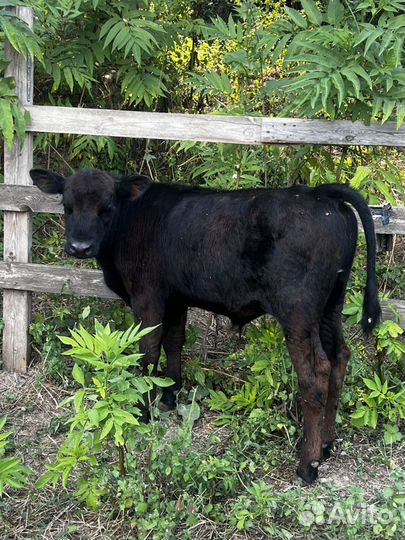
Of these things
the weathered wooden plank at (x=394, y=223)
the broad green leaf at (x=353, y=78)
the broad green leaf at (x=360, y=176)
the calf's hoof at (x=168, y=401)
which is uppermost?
the broad green leaf at (x=353, y=78)

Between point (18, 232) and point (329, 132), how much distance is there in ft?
7.98

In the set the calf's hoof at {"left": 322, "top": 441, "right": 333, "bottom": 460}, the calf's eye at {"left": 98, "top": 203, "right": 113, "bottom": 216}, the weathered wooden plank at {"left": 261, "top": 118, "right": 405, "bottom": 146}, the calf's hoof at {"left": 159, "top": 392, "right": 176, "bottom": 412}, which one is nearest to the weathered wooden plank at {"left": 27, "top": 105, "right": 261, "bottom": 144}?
the weathered wooden plank at {"left": 261, "top": 118, "right": 405, "bottom": 146}

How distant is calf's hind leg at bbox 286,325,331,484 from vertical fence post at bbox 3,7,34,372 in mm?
2316

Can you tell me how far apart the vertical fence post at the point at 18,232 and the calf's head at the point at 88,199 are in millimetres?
474

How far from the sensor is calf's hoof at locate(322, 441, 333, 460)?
15.1ft

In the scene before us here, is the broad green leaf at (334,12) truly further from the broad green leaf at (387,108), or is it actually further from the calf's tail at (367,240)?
the calf's tail at (367,240)

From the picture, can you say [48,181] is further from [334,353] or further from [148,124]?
[334,353]

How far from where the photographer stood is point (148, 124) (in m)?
5.14

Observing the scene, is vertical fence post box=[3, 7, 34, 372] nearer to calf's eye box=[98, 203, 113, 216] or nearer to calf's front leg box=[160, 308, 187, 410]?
calf's eye box=[98, 203, 113, 216]

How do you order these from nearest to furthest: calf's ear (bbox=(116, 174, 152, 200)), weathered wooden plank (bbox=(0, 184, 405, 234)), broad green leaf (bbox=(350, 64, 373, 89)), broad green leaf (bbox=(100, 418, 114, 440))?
broad green leaf (bbox=(100, 418, 114, 440)) → broad green leaf (bbox=(350, 64, 373, 89)) → calf's ear (bbox=(116, 174, 152, 200)) → weathered wooden plank (bbox=(0, 184, 405, 234))

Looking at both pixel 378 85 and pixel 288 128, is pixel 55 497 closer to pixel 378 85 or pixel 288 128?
pixel 288 128

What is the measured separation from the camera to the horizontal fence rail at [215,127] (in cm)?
479

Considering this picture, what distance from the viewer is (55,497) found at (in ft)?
13.3

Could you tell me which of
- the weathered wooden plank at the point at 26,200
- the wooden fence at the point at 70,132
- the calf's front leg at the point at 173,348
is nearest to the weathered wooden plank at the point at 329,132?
the wooden fence at the point at 70,132
